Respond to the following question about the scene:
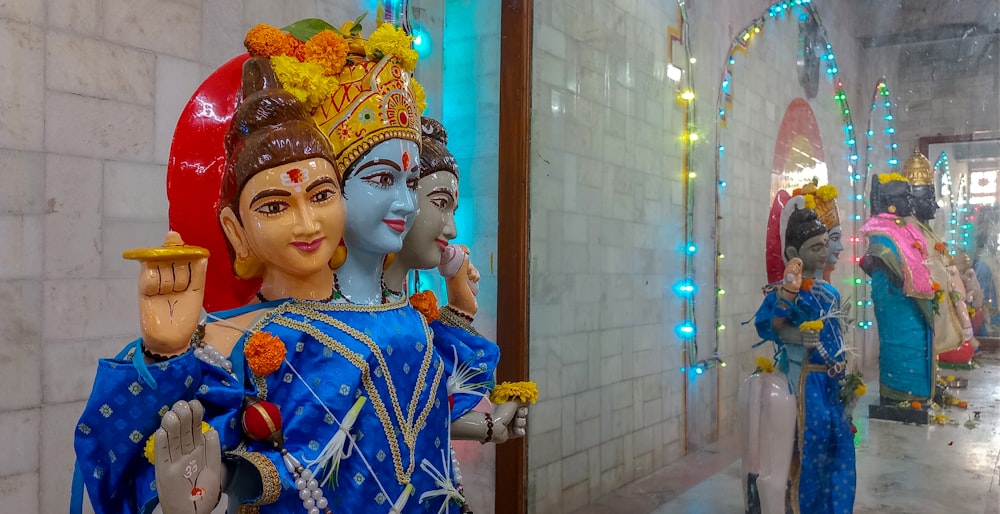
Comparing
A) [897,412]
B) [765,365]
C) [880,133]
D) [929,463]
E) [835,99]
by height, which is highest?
[835,99]

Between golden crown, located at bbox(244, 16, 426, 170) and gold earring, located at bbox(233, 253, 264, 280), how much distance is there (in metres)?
0.23

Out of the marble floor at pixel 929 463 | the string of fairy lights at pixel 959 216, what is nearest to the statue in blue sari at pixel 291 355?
the marble floor at pixel 929 463

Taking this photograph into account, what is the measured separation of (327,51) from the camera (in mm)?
1318

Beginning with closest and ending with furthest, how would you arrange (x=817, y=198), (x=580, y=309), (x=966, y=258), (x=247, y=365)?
(x=247, y=365), (x=817, y=198), (x=966, y=258), (x=580, y=309)

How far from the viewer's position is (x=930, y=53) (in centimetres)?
301

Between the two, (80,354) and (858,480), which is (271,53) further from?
(858,480)

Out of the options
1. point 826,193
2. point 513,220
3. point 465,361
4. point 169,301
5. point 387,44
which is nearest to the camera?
point 169,301

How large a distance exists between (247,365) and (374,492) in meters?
0.32

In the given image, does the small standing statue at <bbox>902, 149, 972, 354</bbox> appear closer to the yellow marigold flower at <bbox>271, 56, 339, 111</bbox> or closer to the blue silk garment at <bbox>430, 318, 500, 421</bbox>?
the blue silk garment at <bbox>430, 318, 500, 421</bbox>

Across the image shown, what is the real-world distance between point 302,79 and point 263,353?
47 cm

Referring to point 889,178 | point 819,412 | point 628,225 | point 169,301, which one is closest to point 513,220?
point 628,225

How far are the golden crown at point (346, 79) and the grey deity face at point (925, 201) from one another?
7.84 ft

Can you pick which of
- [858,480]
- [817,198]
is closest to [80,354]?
[817,198]

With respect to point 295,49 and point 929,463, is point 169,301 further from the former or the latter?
point 929,463
